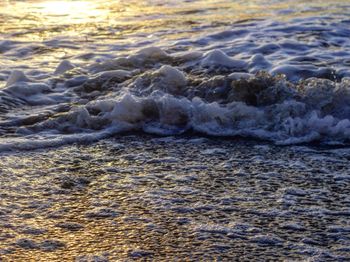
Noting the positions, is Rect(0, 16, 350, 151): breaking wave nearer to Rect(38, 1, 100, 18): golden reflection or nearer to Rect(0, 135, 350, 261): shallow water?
Rect(0, 135, 350, 261): shallow water

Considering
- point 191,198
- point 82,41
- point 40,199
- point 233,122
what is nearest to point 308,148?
point 233,122

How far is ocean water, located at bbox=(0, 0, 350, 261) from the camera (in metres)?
3.42

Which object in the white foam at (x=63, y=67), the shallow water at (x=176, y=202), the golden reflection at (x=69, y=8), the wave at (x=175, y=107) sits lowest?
the shallow water at (x=176, y=202)

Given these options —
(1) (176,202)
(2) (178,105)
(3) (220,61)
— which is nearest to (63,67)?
(3) (220,61)

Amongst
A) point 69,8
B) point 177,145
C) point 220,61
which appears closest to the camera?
point 177,145

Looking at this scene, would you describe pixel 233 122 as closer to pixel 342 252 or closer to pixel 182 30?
pixel 342 252

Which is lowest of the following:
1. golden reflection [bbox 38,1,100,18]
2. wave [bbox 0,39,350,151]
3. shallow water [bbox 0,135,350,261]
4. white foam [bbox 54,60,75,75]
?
shallow water [bbox 0,135,350,261]

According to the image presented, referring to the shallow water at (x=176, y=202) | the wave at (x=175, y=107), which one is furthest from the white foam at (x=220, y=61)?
the shallow water at (x=176, y=202)

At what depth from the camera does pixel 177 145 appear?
4930 millimetres

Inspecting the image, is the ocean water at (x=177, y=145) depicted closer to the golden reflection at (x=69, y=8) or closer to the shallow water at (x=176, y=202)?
the shallow water at (x=176, y=202)

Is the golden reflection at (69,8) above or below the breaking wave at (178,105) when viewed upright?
above

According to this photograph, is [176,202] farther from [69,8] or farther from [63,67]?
[69,8]

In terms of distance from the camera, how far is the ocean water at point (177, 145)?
11.2 ft

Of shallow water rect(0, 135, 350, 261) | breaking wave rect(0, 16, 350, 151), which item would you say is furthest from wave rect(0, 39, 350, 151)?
shallow water rect(0, 135, 350, 261)
